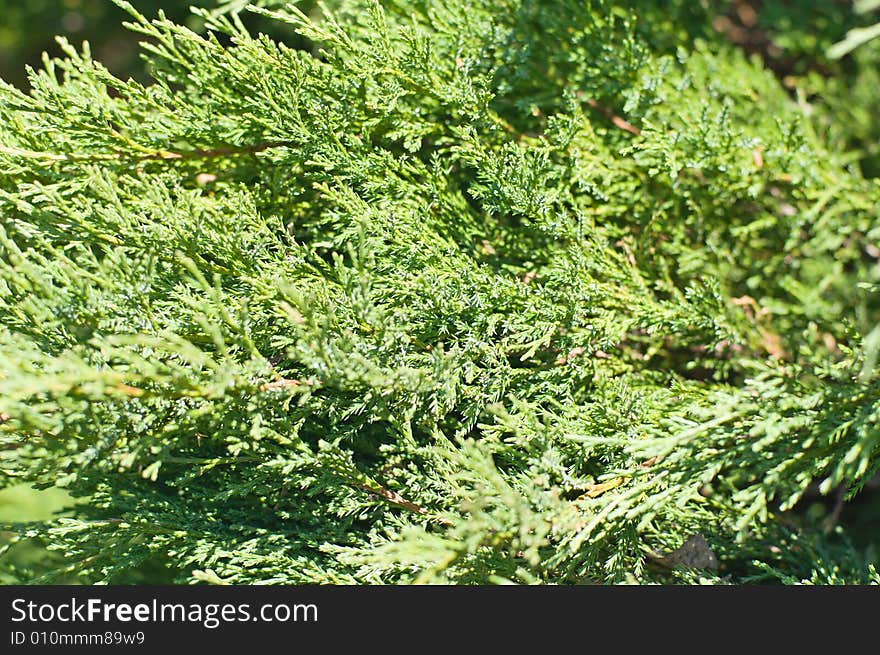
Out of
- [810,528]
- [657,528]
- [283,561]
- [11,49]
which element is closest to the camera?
[283,561]

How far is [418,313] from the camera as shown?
165 centimetres

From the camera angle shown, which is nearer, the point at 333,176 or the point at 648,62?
the point at 333,176

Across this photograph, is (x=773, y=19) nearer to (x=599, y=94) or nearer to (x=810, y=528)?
(x=599, y=94)

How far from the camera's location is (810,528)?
7.38 feet

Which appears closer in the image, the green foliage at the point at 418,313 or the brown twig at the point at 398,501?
the green foliage at the point at 418,313

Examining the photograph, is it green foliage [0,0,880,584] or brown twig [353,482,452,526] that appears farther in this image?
brown twig [353,482,452,526]

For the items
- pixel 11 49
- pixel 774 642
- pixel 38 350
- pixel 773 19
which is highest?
pixel 11 49

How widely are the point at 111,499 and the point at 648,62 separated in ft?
6.37

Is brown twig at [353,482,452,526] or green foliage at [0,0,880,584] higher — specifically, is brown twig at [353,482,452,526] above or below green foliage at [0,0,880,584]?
below

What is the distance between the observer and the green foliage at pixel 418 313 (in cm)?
145

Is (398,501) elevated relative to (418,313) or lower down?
lower down

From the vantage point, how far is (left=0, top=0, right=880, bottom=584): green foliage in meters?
1.45

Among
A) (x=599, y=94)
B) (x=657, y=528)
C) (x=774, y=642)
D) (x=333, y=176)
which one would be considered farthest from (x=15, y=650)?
(x=599, y=94)

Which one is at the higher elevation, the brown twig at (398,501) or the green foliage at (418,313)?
the green foliage at (418,313)
